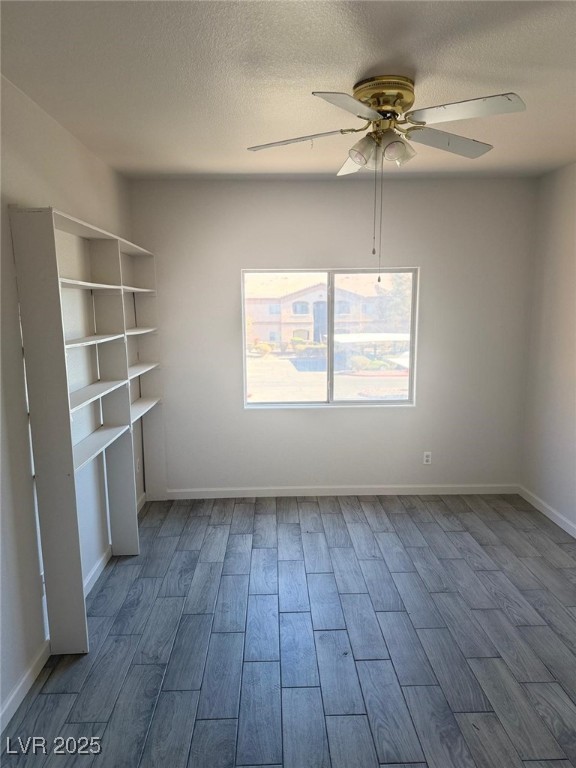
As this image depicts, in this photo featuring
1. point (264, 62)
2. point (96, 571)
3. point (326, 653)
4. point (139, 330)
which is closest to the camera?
point (264, 62)

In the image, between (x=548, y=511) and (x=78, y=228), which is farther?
(x=548, y=511)

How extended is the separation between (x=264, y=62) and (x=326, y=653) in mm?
2705

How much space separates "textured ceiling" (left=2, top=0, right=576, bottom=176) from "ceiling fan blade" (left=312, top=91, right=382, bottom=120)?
0.22m

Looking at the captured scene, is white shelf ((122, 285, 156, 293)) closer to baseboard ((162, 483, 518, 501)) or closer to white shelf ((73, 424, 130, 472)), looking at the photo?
white shelf ((73, 424, 130, 472))

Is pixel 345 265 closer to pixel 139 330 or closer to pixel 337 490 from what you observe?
pixel 139 330

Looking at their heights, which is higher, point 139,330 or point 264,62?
point 264,62

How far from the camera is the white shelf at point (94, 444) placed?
236 centimetres

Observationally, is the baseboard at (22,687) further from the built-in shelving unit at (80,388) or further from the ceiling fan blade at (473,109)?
the ceiling fan blade at (473,109)

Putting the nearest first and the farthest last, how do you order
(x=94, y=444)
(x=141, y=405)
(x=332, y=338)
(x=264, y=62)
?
(x=264, y=62) < (x=94, y=444) < (x=141, y=405) < (x=332, y=338)

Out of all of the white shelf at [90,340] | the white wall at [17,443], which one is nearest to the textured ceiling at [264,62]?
the white wall at [17,443]

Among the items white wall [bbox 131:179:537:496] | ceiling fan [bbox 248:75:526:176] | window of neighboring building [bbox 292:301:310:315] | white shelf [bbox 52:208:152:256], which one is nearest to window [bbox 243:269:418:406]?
window of neighboring building [bbox 292:301:310:315]

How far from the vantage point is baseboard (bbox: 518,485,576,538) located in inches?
138

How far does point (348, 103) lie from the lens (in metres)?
1.67

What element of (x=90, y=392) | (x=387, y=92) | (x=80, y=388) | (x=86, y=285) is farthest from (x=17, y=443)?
(x=387, y=92)
